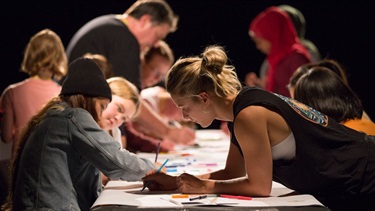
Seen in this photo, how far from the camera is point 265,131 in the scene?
235 centimetres

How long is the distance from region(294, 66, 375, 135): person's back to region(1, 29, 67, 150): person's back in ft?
4.82

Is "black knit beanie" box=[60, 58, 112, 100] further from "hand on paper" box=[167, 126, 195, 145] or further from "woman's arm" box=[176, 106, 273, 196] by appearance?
"hand on paper" box=[167, 126, 195, 145]

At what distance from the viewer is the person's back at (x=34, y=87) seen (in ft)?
12.3

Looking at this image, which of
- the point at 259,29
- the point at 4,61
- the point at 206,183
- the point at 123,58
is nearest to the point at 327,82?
the point at 206,183

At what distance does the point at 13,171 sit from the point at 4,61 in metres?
4.06

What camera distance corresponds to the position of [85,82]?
2.61 meters

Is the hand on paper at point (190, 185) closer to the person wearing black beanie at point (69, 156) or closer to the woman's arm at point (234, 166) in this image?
the person wearing black beanie at point (69, 156)

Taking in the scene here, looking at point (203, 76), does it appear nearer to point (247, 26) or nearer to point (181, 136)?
point (181, 136)

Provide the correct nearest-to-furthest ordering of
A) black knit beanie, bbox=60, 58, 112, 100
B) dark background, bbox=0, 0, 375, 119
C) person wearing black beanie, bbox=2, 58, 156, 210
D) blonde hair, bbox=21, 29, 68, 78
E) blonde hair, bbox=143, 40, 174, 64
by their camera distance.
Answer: person wearing black beanie, bbox=2, 58, 156, 210, black knit beanie, bbox=60, 58, 112, 100, blonde hair, bbox=21, 29, 68, 78, blonde hair, bbox=143, 40, 174, 64, dark background, bbox=0, 0, 375, 119

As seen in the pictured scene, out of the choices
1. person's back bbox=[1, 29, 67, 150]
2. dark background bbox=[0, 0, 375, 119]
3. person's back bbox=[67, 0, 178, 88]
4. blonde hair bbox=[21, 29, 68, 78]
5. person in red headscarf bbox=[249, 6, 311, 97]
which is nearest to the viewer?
person's back bbox=[1, 29, 67, 150]

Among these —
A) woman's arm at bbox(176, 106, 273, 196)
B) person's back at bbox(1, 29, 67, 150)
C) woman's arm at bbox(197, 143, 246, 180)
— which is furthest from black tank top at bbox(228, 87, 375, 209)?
person's back at bbox(1, 29, 67, 150)

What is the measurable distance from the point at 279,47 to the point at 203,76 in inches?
125

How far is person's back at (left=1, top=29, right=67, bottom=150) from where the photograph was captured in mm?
3750

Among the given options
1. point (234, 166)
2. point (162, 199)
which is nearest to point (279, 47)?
point (234, 166)
